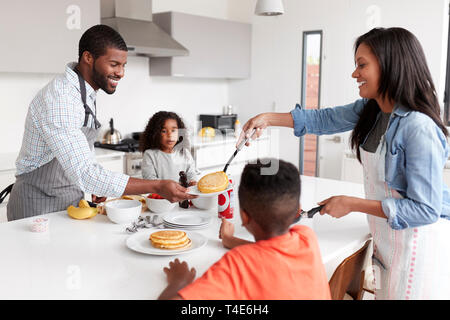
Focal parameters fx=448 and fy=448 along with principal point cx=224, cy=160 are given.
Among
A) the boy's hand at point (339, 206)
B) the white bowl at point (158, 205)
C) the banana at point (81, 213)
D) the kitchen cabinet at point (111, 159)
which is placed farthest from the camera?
the kitchen cabinet at point (111, 159)

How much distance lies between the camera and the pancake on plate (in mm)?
1569

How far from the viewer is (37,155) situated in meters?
1.85

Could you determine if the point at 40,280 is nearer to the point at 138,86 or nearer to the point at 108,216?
the point at 108,216

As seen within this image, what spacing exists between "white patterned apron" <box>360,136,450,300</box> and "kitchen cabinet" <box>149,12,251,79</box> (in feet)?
9.69

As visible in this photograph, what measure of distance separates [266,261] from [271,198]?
161 millimetres

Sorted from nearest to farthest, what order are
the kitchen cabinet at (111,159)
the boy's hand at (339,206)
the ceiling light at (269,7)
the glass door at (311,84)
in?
the boy's hand at (339,206)
the ceiling light at (269,7)
the kitchen cabinet at (111,159)
the glass door at (311,84)

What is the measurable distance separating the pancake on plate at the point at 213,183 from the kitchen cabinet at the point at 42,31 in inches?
79.5

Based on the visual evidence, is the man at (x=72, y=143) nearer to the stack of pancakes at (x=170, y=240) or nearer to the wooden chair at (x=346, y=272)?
the stack of pancakes at (x=170, y=240)

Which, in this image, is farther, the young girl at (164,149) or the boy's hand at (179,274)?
the young girl at (164,149)

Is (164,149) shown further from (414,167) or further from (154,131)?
(414,167)

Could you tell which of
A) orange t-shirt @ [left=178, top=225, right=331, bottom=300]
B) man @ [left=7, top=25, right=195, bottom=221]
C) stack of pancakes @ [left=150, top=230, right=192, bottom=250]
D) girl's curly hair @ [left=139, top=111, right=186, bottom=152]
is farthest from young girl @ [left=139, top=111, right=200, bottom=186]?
orange t-shirt @ [left=178, top=225, right=331, bottom=300]

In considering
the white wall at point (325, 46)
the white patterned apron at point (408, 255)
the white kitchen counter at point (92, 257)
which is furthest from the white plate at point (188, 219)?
the white wall at point (325, 46)

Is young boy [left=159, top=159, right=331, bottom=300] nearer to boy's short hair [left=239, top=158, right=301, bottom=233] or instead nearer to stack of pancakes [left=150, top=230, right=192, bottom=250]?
boy's short hair [left=239, top=158, right=301, bottom=233]

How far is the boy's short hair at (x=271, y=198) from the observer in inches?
44.5
